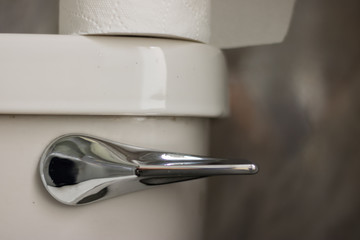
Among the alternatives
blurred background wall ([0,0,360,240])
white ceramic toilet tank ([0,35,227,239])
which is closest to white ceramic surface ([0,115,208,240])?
white ceramic toilet tank ([0,35,227,239])

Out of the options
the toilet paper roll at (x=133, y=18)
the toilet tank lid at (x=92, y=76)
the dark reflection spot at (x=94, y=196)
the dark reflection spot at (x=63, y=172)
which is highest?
the toilet paper roll at (x=133, y=18)

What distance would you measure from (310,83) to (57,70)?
0.33 meters

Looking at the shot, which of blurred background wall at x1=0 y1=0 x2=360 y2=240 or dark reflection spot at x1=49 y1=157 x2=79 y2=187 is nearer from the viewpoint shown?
dark reflection spot at x1=49 y1=157 x2=79 y2=187

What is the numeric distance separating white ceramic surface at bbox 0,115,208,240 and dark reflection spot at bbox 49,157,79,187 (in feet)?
0.05

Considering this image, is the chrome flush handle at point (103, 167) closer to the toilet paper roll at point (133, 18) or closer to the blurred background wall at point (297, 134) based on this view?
the toilet paper roll at point (133, 18)

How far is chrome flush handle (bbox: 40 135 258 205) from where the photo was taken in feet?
1.11

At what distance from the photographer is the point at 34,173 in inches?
13.6

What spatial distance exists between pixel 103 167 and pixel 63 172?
3cm

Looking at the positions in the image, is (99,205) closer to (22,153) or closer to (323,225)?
(22,153)

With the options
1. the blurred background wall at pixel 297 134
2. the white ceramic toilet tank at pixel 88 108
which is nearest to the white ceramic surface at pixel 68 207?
the white ceramic toilet tank at pixel 88 108

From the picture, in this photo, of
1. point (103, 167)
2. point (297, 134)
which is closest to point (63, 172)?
point (103, 167)

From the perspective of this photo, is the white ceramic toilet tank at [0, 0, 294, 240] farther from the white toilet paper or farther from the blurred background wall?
the blurred background wall

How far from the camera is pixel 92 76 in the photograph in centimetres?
34

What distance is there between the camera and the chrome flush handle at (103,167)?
0.34 metres
